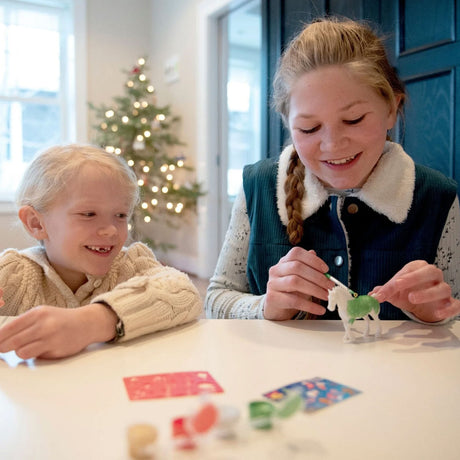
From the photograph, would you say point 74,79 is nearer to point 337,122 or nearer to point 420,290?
point 337,122

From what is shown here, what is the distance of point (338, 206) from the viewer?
1139mm

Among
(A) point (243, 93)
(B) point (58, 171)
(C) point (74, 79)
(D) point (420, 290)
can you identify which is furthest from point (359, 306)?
(A) point (243, 93)

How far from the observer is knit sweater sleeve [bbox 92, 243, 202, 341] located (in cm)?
84

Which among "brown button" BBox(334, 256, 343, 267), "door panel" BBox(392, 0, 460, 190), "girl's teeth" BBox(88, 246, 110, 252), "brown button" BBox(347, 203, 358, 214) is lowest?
"brown button" BBox(334, 256, 343, 267)

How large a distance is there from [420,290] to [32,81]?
5586 millimetres

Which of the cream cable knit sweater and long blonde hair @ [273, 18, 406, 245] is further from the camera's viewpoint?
long blonde hair @ [273, 18, 406, 245]

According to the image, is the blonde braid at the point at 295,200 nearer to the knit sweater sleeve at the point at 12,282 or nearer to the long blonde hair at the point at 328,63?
the long blonde hair at the point at 328,63

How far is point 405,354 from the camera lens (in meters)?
0.76

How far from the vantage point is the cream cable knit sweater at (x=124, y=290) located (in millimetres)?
868

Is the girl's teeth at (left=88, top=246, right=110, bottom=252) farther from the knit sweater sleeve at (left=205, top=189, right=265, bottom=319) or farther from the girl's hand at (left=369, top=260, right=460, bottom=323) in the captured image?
the girl's hand at (left=369, top=260, right=460, bottom=323)

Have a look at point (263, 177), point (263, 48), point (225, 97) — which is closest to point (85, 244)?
point (263, 177)

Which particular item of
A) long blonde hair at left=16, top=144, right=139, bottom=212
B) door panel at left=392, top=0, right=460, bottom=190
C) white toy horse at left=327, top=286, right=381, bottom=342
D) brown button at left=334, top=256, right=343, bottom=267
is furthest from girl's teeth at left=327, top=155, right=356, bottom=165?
door panel at left=392, top=0, right=460, bottom=190

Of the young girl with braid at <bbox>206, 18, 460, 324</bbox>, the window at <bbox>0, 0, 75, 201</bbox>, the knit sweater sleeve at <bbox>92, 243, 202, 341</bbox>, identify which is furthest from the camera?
the window at <bbox>0, 0, 75, 201</bbox>

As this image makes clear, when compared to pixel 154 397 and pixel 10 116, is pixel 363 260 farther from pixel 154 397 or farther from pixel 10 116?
pixel 10 116
